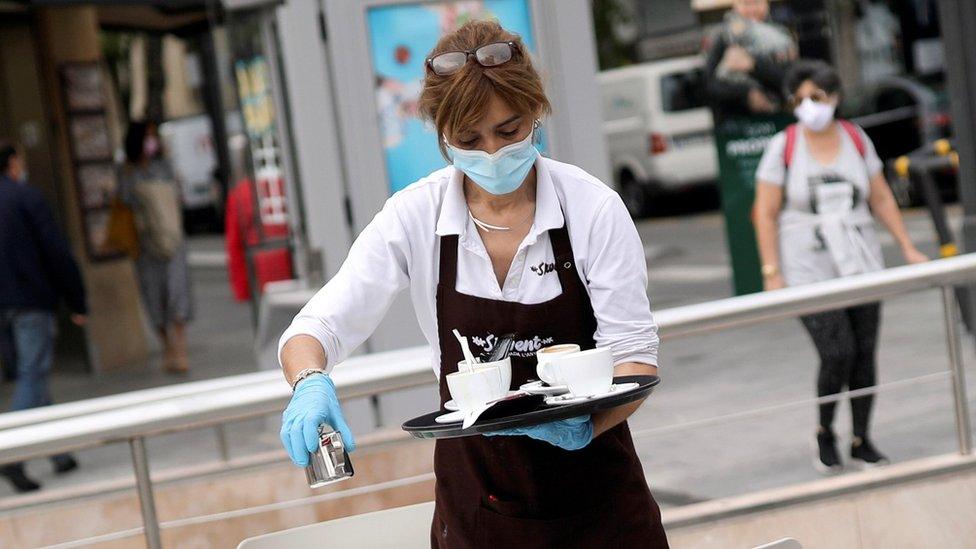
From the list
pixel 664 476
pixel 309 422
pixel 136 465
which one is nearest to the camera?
pixel 309 422

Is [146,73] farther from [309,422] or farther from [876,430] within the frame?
[309,422]

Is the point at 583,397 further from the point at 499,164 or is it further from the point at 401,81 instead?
the point at 401,81

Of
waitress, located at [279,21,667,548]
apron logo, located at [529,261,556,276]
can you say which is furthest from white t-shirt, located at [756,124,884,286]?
apron logo, located at [529,261,556,276]

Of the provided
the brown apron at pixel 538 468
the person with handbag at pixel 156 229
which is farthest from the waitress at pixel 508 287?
the person with handbag at pixel 156 229

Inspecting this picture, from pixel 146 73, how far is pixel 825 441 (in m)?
26.5

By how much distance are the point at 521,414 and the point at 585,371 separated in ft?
0.45

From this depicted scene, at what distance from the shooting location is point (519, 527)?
102 inches

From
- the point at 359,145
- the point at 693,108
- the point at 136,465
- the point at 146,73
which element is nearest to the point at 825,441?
the point at 359,145

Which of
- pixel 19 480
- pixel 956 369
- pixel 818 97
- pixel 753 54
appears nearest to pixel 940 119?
pixel 753 54

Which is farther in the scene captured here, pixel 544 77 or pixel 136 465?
pixel 136 465

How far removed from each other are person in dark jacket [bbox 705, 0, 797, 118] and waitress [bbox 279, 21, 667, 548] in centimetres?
609

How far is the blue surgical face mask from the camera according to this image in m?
2.49

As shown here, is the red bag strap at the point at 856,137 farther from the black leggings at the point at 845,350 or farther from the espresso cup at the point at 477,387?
the espresso cup at the point at 477,387

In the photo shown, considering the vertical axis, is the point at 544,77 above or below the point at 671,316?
above
